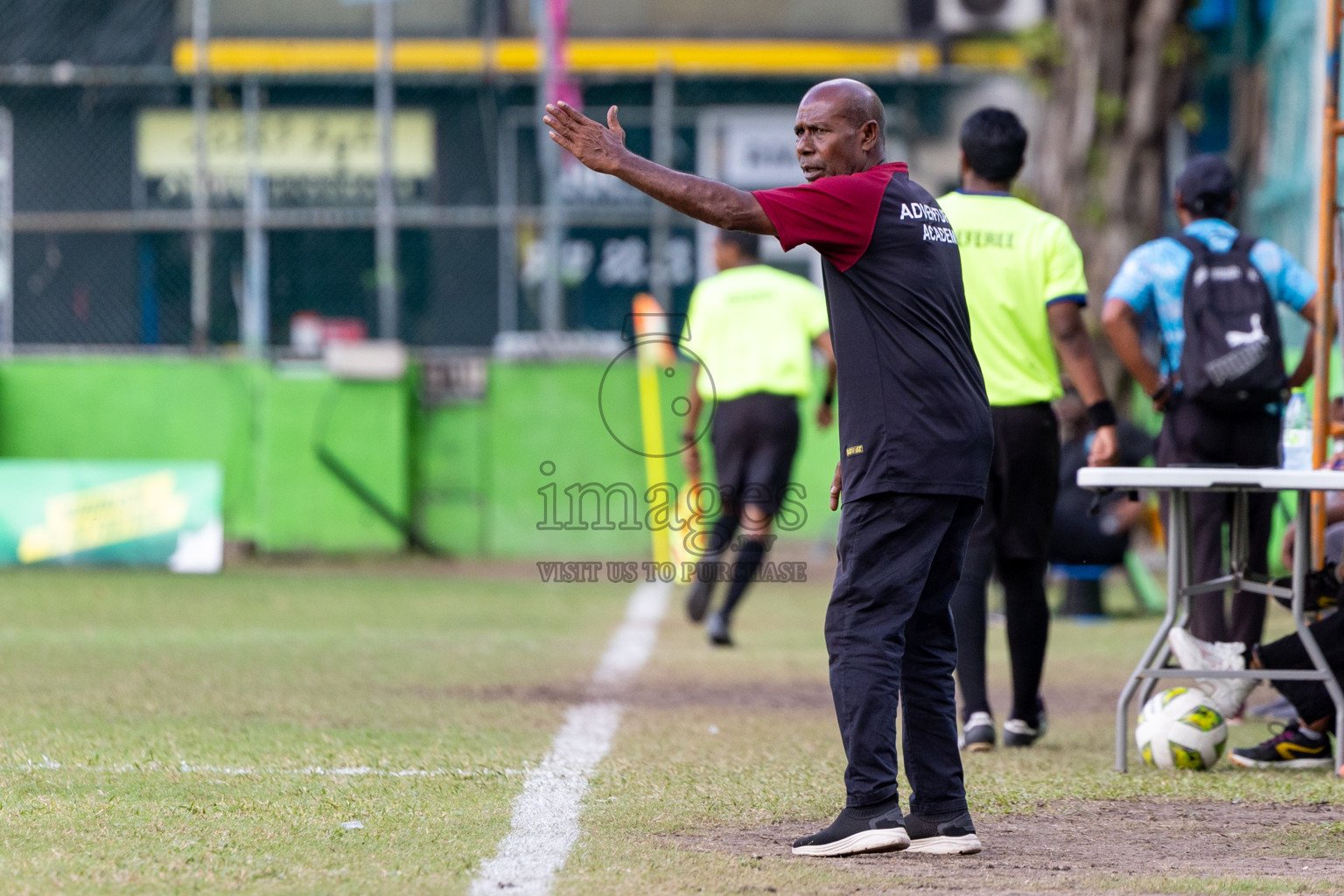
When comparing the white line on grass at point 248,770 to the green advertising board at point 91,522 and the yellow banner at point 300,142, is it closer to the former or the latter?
the green advertising board at point 91,522

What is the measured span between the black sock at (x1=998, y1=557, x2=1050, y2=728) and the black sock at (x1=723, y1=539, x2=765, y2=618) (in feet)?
9.39

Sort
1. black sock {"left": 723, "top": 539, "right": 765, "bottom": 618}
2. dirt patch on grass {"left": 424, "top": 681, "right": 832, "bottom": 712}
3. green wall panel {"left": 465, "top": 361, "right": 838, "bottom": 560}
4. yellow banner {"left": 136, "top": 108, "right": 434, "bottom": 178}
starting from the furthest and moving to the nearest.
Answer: yellow banner {"left": 136, "top": 108, "right": 434, "bottom": 178} → green wall panel {"left": 465, "top": 361, "right": 838, "bottom": 560} → black sock {"left": 723, "top": 539, "right": 765, "bottom": 618} → dirt patch on grass {"left": 424, "top": 681, "right": 832, "bottom": 712}

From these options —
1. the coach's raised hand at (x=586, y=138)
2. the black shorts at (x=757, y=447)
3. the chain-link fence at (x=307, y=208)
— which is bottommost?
the black shorts at (x=757, y=447)

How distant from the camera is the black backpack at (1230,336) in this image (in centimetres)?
625

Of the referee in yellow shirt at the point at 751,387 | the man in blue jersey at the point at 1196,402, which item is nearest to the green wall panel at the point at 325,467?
the referee in yellow shirt at the point at 751,387

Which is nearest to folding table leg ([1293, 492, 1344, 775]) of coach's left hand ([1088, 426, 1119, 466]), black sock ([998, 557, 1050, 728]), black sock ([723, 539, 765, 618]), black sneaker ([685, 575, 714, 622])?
coach's left hand ([1088, 426, 1119, 466])

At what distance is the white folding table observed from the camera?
516 centimetres

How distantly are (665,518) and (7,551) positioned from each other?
14.7 ft

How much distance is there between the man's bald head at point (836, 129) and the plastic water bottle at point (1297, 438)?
2.75 m

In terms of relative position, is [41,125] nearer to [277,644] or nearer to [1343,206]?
[277,644]

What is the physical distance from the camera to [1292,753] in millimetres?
5691

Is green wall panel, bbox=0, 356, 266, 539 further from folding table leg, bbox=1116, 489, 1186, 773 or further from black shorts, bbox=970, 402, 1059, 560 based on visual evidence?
folding table leg, bbox=1116, 489, 1186, 773

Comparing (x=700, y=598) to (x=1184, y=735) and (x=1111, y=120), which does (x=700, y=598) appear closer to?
(x=1184, y=735)

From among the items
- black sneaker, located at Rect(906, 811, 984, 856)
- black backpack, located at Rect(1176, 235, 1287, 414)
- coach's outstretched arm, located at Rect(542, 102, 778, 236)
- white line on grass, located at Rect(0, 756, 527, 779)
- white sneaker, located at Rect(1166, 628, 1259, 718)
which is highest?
coach's outstretched arm, located at Rect(542, 102, 778, 236)
